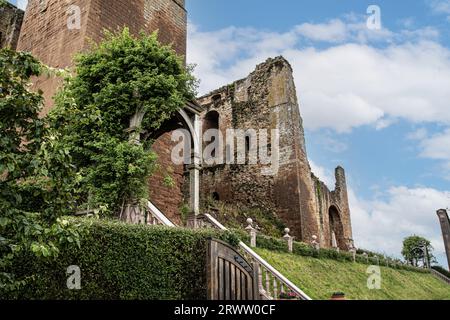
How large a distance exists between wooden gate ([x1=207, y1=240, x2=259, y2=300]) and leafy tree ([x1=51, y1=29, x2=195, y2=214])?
10.7ft

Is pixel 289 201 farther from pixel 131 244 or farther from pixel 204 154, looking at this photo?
pixel 131 244

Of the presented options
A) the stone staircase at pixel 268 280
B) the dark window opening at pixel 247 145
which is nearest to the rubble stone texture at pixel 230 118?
the dark window opening at pixel 247 145

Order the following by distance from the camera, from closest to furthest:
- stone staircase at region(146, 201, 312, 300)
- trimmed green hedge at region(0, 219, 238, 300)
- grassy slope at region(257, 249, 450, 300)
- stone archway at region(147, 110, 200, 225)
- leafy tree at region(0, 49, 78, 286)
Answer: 1. leafy tree at region(0, 49, 78, 286)
2. trimmed green hedge at region(0, 219, 238, 300)
3. stone staircase at region(146, 201, 312, 300)
4. grassy slope at region(257, 249, 450, 300)
5. stone archway at region(147, 110, 200, 225)

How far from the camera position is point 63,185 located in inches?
171

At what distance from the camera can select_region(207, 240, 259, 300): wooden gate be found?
6922 mm

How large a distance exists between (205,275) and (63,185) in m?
3.80

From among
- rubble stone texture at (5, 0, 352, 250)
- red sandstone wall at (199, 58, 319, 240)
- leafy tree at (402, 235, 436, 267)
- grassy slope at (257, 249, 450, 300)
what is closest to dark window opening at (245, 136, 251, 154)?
rubble stone texture at (5, 0, 352, 250)

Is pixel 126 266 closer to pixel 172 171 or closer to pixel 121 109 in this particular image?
pixel 121 109

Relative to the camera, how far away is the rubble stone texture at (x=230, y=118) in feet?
47.6

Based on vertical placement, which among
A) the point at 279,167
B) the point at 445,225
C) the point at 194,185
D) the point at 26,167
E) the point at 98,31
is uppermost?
the point at 98,31

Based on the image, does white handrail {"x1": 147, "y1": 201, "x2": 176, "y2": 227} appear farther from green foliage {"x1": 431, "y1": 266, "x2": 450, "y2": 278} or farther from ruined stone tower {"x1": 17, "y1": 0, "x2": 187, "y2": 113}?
green foliage {"x1": 431, "y1": 266, "x2": 450, "y2": 278}

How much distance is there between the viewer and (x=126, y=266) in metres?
6.54

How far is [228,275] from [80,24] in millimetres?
10987

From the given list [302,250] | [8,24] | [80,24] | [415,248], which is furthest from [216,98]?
[415,248]
